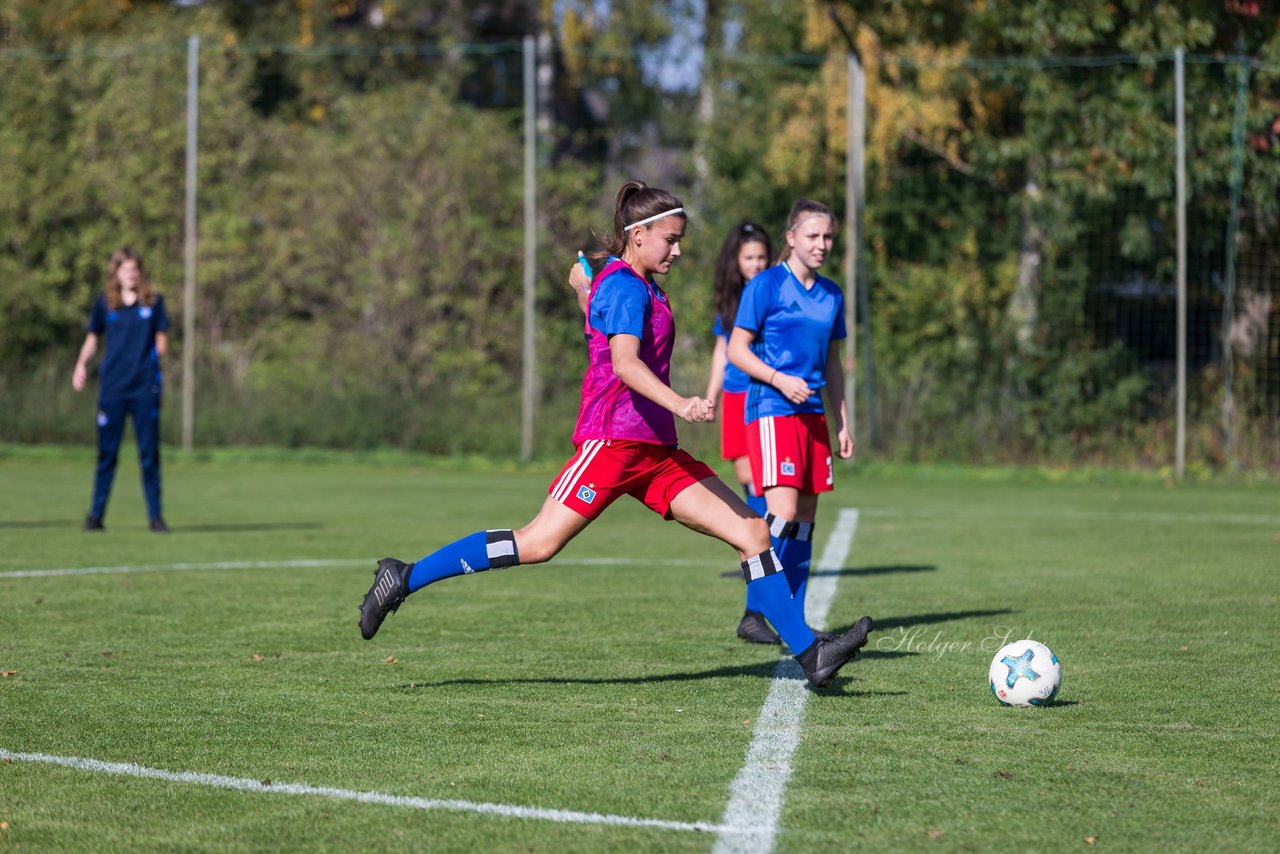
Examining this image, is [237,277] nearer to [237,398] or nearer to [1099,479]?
[237,398]

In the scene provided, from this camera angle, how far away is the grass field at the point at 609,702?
169 inches

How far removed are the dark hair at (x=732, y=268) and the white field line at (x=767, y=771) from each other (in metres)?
2.92

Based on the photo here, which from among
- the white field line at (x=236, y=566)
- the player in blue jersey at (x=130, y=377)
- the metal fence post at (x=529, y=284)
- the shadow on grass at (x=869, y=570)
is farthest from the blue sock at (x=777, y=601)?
the metal fence post at (x=529, y=284)

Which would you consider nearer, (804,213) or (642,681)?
(642,681)

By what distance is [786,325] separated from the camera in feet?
24.6

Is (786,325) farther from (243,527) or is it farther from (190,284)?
(190,284)

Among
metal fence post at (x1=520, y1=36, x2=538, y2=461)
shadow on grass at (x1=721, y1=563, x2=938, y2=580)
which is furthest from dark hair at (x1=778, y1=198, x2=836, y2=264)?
metal fence post at (x1=520, y1=36, x2=538, y2=461)

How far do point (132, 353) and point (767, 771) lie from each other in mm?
8796

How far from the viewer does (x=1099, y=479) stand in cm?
1827

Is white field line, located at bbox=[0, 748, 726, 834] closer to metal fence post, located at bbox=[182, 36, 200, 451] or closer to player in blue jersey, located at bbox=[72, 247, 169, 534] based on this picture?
player in blue jersey, located at bbox=[72, 247, 169, 534]

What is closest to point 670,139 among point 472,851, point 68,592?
point 68,592

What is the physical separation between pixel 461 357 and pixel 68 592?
12776 millimetres

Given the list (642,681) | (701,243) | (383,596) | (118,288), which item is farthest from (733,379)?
(701,243)

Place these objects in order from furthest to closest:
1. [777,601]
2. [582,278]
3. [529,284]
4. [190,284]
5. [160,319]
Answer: [190,284] → [529,284] → [160,319] → [582,278] → [777,601]
